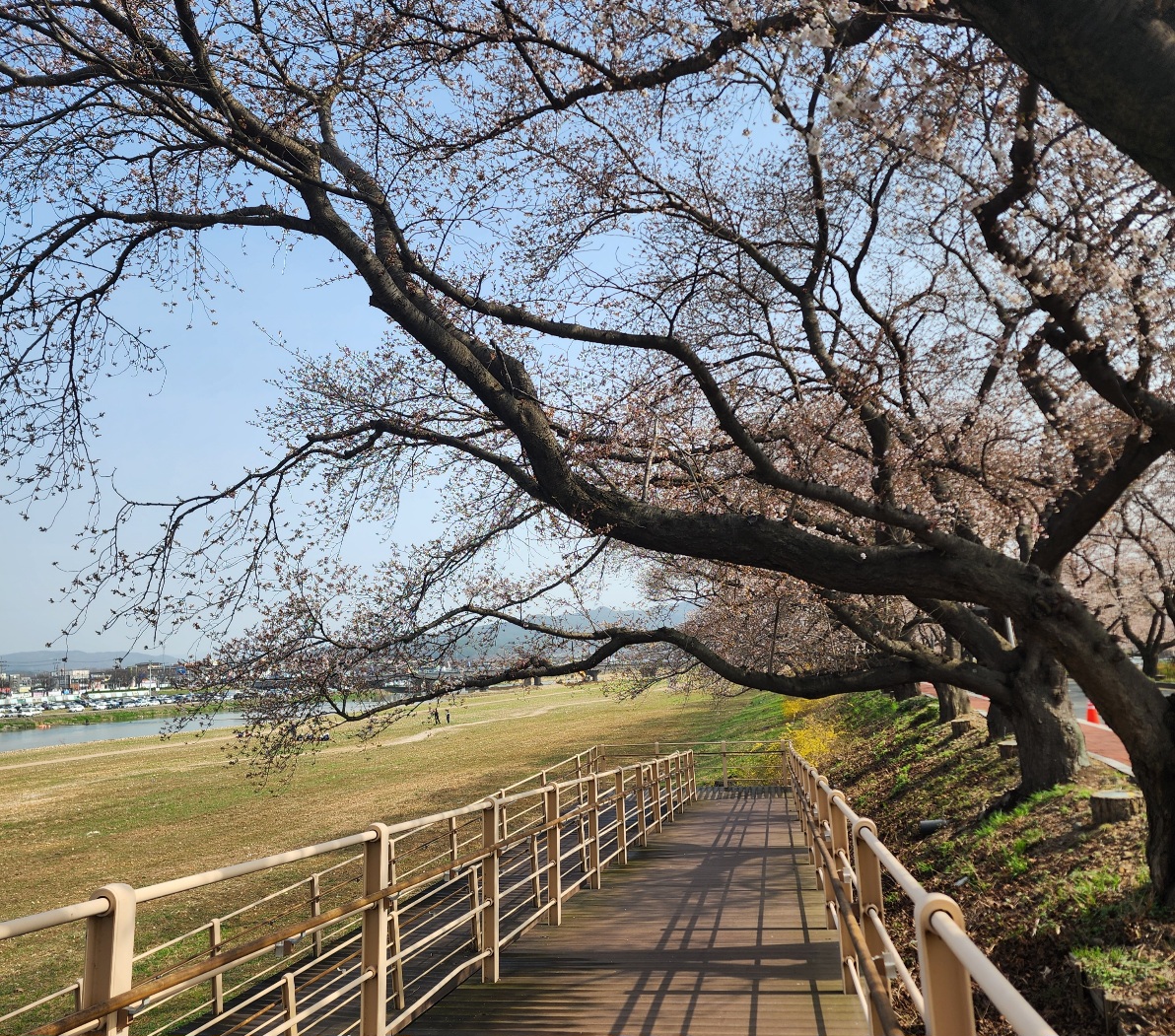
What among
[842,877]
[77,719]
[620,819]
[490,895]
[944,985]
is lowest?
[77,719]

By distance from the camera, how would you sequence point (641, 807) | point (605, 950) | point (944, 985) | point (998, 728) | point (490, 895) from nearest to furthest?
point (944, 985) → point (490, 895) → point (605, 950) → point (641, 807) → point (998, 728)

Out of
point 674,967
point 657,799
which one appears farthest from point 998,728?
point 674,967

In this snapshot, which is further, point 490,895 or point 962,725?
point 962,725

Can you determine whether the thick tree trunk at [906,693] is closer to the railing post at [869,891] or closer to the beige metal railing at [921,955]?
the beige metal railing at [921,955]

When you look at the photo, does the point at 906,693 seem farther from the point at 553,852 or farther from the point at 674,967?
the point at 674,967

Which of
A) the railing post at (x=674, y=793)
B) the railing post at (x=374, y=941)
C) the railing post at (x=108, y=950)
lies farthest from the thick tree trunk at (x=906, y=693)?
the railing post at (x=108, y=950)

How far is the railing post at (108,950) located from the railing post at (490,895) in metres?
3.65

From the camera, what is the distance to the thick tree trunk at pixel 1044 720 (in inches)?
429

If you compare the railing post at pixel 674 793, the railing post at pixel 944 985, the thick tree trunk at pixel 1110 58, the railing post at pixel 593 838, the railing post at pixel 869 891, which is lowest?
the railing post at pixel 674 793

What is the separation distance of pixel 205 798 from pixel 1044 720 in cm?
3667

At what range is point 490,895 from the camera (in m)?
6.05

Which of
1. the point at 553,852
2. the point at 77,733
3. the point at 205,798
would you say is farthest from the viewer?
the point at 77,733

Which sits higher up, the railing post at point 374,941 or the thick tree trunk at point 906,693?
the railing post at point 374,941

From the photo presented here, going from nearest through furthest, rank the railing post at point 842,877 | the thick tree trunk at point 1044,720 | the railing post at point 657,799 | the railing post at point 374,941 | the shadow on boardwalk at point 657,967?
the railing post at point 374,941 → the railing post at point 842,877 → the shadow on boardwalk at point 657,967 → the thick tree trunk at point 1044,720 → the railing post at point 657,799
